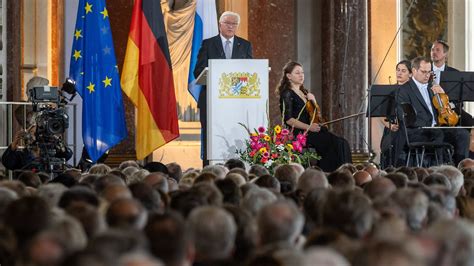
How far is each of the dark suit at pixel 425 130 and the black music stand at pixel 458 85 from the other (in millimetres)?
259

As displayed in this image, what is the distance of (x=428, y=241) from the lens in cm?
316

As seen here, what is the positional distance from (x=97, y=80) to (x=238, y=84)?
2.69m

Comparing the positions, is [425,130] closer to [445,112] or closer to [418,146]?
[445,112]

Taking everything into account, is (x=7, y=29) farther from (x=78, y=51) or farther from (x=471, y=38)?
(x=471, y=38)

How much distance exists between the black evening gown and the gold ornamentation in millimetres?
1192

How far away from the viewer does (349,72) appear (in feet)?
45.1

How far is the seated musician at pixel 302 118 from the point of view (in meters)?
11.0

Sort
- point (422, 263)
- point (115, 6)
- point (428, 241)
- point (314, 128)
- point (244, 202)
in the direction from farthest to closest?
point (115, 6), point (314, 128), point (244, 202), point (428, 241), point (422, 263)

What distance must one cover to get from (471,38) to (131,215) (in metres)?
11.5

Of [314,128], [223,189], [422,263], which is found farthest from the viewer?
[314,128]

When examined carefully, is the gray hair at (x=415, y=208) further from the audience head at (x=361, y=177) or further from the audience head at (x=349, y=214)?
the audience head at (x=361, y=177)

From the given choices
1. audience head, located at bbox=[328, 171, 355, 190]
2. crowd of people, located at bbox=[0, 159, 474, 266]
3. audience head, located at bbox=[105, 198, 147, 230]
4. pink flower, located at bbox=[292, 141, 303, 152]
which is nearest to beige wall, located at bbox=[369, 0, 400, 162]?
pink flower, located at bbox=[292, 141, 303, 152]

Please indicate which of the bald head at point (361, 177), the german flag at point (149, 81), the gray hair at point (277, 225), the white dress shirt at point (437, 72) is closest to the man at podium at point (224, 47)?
the german flag at point (149, 81)

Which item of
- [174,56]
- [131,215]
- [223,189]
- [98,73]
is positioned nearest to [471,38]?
[174,56]
